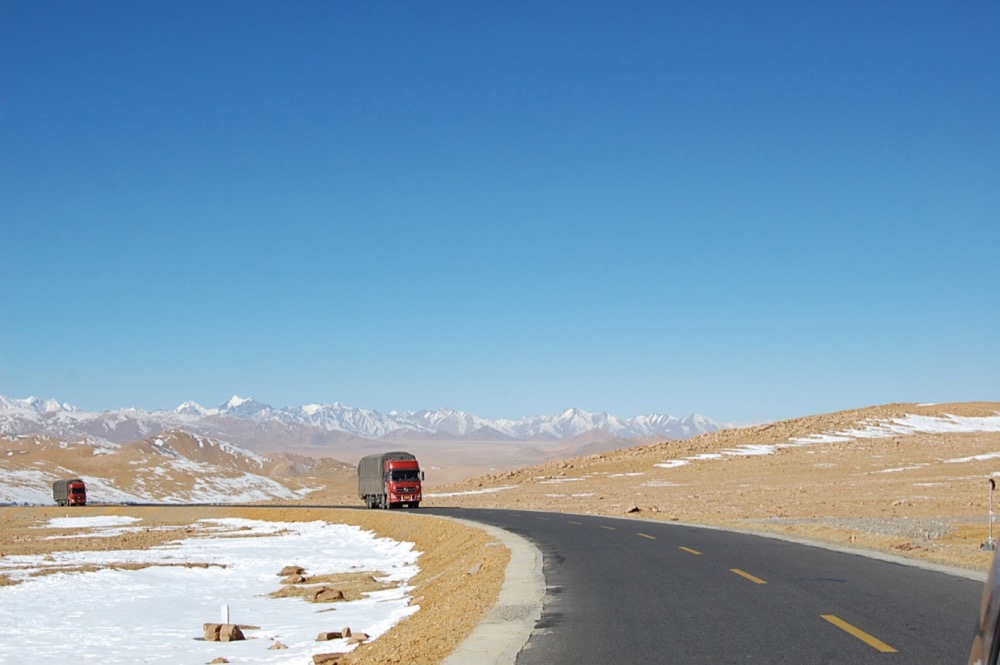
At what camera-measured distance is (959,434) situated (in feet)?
320

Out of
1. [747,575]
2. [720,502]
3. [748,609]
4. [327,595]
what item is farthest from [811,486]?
[748,609]

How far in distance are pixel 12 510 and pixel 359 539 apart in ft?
172

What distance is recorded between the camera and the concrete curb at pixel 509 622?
976 cm

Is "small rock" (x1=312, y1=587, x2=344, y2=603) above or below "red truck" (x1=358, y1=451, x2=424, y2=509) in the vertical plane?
below

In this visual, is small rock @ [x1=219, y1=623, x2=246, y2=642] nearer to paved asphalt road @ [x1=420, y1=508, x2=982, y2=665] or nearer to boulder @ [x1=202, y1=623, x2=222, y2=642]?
boulder @ [x1=202, y1=623, x2=222, y2=642]

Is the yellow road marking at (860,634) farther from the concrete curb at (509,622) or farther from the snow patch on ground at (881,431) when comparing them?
the snow patch on ground at (881,431)

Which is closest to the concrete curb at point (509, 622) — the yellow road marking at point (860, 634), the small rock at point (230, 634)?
Result: the yellow road marking at point (860, 634)

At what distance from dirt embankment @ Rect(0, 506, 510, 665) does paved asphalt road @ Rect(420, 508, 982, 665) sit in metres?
1.21

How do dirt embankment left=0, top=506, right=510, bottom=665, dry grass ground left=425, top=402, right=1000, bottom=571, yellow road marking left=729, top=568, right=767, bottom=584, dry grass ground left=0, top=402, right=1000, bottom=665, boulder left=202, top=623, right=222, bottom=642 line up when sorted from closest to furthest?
dirt embankment left=0, top=506, right=510, bottom=665
yellow road marking left=729, top=568, right=767, bottom=584
boulder left=202, top=623, right=222, bottom=642
dry grass ground left=0, top=402, right=1000, bottom=665
dry grass ground left=425, top=402, right=1000, bottom=571

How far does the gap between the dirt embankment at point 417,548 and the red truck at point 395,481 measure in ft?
8.21

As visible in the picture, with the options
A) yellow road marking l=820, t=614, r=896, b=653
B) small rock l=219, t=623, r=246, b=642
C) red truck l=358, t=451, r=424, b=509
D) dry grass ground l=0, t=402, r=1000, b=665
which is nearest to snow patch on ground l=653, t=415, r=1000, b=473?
dry grass ground l=0, t=402, r=1000, b=665

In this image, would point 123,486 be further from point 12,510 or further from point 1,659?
point 1,659

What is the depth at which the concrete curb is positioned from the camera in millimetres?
9758

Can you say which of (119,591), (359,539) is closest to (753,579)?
(119,591)
